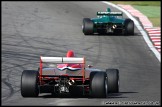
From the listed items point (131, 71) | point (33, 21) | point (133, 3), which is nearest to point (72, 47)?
point (131, 71)

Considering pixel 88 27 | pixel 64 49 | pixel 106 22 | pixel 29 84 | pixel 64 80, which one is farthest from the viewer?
pixel 88 27

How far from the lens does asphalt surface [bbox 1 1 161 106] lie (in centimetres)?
1769

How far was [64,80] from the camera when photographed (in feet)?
54.5

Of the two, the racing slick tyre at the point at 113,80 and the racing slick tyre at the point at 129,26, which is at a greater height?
the racing slick tyre at the point at 129,26

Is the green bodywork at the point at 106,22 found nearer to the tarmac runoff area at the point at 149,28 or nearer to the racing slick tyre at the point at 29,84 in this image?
the tarmac runoff area at the point at 149,28

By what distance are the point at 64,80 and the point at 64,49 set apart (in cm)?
1158

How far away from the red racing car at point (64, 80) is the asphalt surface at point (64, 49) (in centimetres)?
22

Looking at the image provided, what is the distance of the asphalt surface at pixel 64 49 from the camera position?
58.0 feet

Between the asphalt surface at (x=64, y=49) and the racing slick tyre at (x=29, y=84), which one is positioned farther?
the asphalt surface at (x=64, y=49)

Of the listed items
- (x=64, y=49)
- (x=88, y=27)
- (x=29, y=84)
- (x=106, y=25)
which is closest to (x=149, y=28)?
(x=106, y=25)

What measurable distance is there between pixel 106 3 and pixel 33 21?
34.9 ft

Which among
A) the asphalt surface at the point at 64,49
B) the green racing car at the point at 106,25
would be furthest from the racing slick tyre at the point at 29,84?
the green racing car at the point at 106,25

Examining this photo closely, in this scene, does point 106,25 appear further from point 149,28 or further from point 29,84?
point 29,84

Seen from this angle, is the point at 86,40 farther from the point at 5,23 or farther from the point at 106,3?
the point at 106,3
